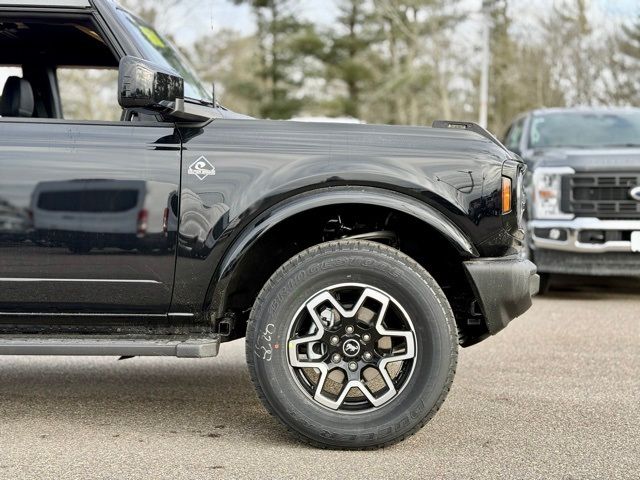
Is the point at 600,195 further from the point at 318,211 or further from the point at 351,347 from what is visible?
the point at 351,347

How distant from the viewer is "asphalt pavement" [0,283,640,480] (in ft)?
11.6

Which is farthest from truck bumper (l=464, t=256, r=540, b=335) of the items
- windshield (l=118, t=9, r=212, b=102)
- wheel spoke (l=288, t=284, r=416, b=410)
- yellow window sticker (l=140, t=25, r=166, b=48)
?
yellow window sticker (l=140, t=25, r=166, b=48)

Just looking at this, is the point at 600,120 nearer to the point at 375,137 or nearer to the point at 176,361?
the point at 176,361

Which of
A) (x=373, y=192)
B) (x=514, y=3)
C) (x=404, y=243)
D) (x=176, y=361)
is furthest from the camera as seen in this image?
(x=514, y=3)

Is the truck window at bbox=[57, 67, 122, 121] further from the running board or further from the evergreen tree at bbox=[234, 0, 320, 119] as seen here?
the evergreen tree at bbox=[234, 0, 320, 119]

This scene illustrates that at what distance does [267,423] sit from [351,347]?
0.76 m

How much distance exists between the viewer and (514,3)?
34094mm

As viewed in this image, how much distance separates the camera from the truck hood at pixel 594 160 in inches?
338

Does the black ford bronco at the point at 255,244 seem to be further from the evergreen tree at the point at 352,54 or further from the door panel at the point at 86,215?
the evergreen tree at the point at 352,54

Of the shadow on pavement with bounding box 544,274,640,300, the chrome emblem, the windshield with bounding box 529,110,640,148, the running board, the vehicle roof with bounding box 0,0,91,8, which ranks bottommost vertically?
the running board

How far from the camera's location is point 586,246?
8.45m

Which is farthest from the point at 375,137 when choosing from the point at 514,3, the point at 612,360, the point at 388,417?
the point at 514,3

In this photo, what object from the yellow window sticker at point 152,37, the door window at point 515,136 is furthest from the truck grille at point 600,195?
the yellow window sticker at point 152,37

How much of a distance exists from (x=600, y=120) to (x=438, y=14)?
27.2 metres
